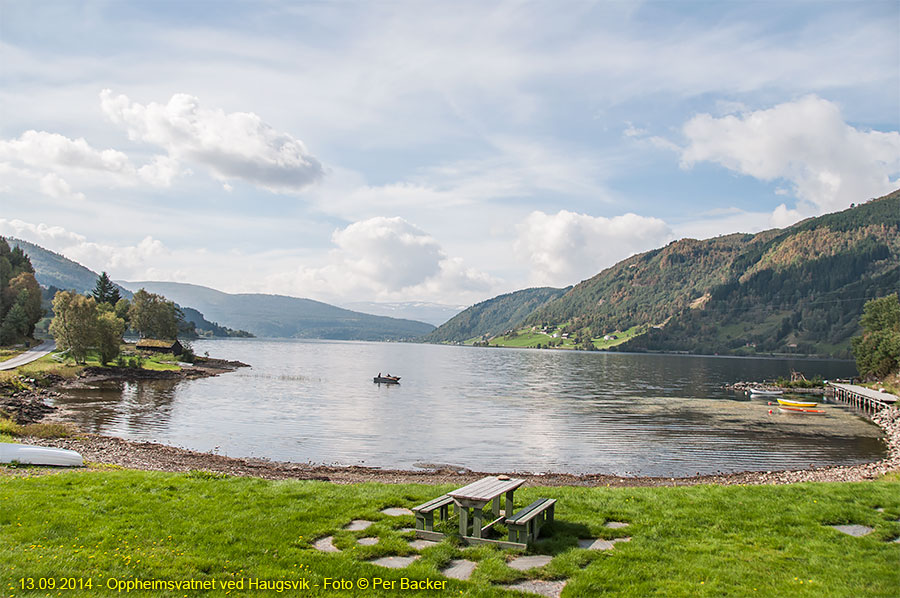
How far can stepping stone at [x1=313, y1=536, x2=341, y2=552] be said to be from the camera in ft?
35.2

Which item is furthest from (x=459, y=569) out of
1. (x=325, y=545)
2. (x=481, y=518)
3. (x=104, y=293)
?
(x=104, y=293)

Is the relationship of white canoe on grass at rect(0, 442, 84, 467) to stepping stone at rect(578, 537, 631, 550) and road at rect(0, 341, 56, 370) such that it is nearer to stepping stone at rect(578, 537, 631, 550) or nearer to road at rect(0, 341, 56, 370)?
stepping stone at rect(578, 537, 631, 550)

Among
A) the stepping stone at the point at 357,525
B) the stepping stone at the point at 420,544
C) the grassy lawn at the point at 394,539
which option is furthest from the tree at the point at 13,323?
the stepping stone at the point at 420,544

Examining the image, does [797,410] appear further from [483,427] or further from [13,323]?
[13,323]

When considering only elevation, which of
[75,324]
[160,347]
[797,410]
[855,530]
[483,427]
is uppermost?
[75,324]

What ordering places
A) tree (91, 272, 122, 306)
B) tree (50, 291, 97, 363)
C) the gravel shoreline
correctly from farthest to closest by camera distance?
tree (91, 272, 122, 306) < tree (50, 291, 97, 363) < the gravel shoreline

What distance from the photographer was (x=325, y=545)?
36.0 ft

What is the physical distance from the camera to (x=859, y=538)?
38.0 feet

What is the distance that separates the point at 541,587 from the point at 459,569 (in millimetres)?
1475

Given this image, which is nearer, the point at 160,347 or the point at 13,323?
the point at 13,323

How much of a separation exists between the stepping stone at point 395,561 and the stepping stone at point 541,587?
194 cm

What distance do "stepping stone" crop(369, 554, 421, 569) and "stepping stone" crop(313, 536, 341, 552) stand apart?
36.0 inches

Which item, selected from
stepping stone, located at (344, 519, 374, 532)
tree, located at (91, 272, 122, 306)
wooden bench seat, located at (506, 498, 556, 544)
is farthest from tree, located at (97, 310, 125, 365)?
wooden bench seat, located at (506, 498, 556, 544)

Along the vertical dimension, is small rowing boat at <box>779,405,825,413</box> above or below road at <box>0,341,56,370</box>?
below
